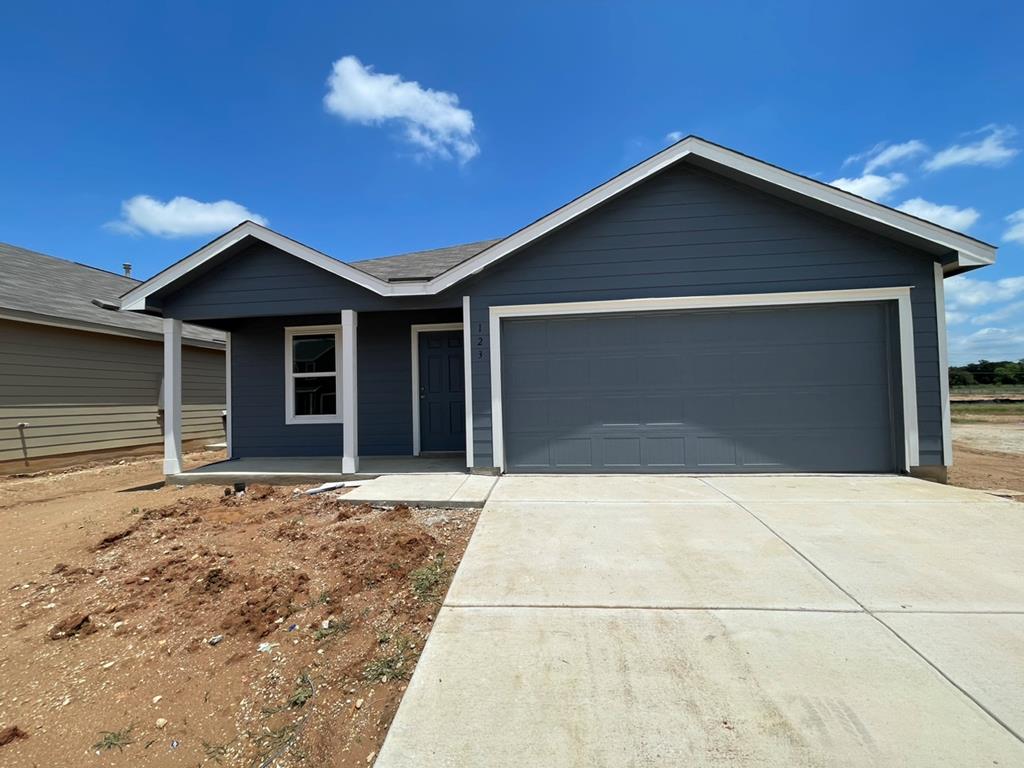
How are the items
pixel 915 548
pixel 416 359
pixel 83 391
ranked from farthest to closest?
pixel 83 391
pixel 416 359
pixel 915 548

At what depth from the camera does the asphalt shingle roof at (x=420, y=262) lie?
740 centimetres

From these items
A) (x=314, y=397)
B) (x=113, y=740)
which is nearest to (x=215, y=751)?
(x=113, y=740)

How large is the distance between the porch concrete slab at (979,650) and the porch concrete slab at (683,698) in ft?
0.31

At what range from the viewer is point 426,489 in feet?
17.4

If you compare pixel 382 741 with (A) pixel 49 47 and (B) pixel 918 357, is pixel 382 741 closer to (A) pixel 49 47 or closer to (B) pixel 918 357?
(B) pixel 918 357

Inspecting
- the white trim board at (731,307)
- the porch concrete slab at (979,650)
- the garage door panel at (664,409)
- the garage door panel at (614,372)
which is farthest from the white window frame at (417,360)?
the porch concrete slab at (979,650)

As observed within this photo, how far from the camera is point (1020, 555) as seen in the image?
3.43 m

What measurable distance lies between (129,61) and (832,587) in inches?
544

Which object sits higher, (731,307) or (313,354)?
(731,307)

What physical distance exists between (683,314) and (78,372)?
1097cm

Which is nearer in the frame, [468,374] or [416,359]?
[468,374]

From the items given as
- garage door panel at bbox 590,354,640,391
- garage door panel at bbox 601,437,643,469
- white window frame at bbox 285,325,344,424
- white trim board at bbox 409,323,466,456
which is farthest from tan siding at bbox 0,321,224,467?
garage door panel at bbox 601,437,643,469

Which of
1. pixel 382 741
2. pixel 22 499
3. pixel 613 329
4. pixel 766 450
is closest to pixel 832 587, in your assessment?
pixel 382 741

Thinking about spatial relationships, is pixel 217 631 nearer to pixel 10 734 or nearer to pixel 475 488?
pixel 10 734
